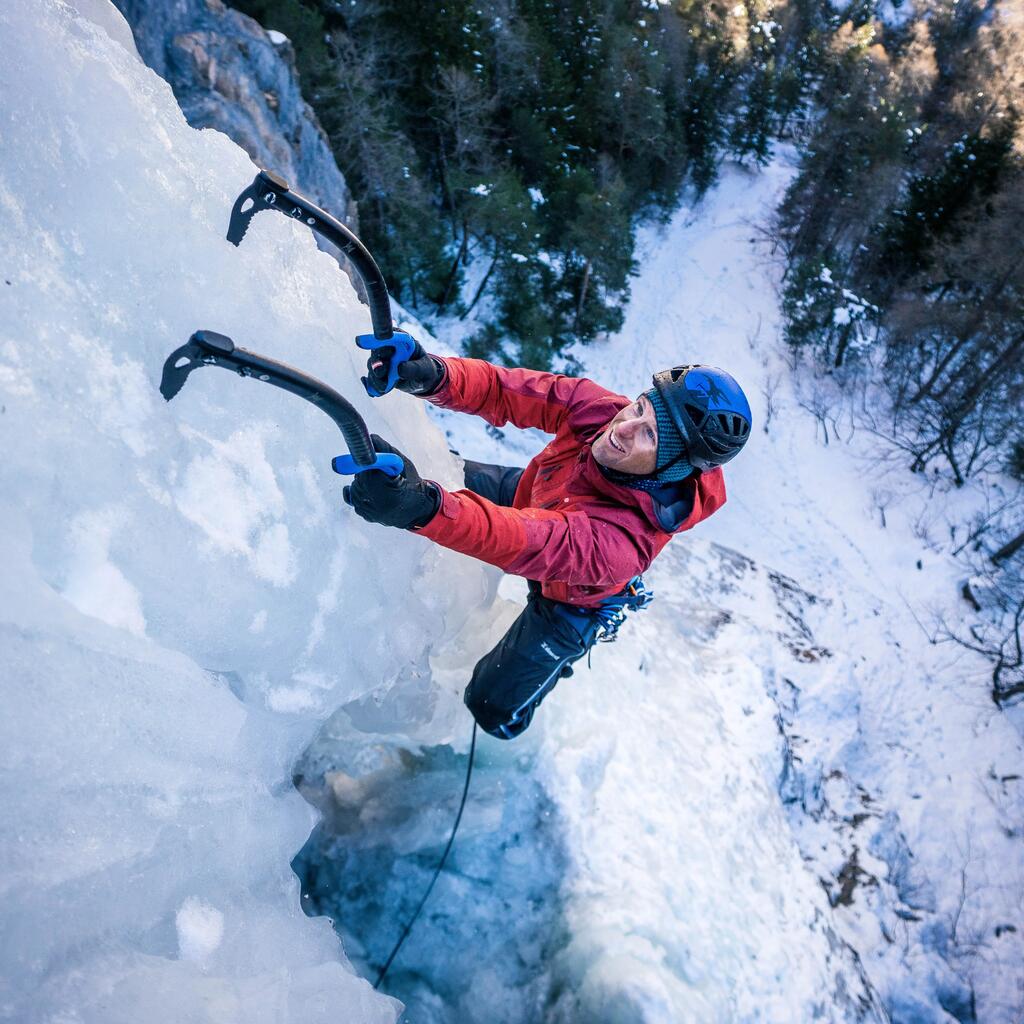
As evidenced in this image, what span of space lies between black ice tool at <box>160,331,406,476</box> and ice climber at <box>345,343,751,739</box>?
0.23 ft

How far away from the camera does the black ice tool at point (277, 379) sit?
4.64ft

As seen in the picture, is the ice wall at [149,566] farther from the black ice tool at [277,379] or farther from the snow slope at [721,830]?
the snow slope at [721,830]

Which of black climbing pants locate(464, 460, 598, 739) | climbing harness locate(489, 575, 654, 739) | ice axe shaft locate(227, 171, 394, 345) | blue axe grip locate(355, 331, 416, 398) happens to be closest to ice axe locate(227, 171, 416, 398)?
ice axe shaft locate(227, 171, 394, 345)

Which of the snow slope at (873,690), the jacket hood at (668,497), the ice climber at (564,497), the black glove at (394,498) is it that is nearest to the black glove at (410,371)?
the ice climber at (564,497)

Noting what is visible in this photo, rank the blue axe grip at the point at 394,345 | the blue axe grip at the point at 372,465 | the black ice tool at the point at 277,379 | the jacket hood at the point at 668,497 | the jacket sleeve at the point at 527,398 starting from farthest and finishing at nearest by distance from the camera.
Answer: the jacket sleeve at the point at 527,398 → the jacket hood at the point at 668,497 → the blue axe grip at the point at 394,345 → the blue axe grip at the point at 372,465 → the black ice tool at the point at 277,379

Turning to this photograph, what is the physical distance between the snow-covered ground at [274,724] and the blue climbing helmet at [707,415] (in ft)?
3.41

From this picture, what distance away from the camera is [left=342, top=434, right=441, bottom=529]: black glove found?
1884 mm

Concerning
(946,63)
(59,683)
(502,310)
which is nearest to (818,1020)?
(59,683)

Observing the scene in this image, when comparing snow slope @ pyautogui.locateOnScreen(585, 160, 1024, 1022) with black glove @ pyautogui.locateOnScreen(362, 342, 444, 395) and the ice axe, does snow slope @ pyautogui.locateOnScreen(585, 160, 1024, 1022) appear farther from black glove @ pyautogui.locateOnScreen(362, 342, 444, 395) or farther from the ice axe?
the ice axe

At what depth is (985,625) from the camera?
10852 millimetres

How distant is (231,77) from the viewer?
6.59 metres

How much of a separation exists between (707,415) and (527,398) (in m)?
0.88

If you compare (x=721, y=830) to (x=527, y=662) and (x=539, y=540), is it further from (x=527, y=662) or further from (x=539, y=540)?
(x=539, y=540)

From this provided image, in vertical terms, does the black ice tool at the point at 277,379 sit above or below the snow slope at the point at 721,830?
above
